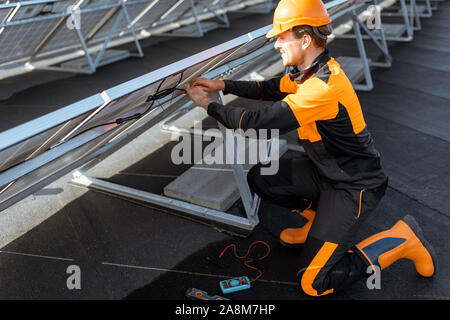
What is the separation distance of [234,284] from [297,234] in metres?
0.42

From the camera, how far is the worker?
1594mm

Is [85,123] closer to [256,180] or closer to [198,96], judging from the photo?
[198,96]

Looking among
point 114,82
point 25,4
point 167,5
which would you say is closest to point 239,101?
point 114,82

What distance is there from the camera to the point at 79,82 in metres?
4.97

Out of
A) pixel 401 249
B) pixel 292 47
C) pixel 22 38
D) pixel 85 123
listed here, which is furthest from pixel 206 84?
pixel 22 38

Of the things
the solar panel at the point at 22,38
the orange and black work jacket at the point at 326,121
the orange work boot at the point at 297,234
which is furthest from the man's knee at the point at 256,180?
the solar panel at the point at 22,38

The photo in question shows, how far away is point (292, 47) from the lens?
5.54 feet

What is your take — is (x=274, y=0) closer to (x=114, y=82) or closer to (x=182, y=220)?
(x=114, y=82)

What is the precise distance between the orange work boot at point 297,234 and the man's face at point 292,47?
2.44ft

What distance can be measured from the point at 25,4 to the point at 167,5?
283cm

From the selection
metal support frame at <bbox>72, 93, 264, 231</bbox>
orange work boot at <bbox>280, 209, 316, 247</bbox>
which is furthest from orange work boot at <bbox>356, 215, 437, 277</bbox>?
metal support frame at <bbox>72, 93, 264, 231</bbox>

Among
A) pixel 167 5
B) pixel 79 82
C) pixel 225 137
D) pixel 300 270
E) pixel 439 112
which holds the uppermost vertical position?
pixel 167 5

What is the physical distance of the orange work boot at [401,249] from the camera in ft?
5.66

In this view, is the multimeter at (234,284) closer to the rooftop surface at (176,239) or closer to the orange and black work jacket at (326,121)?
the rooftop surface at (176,239)
